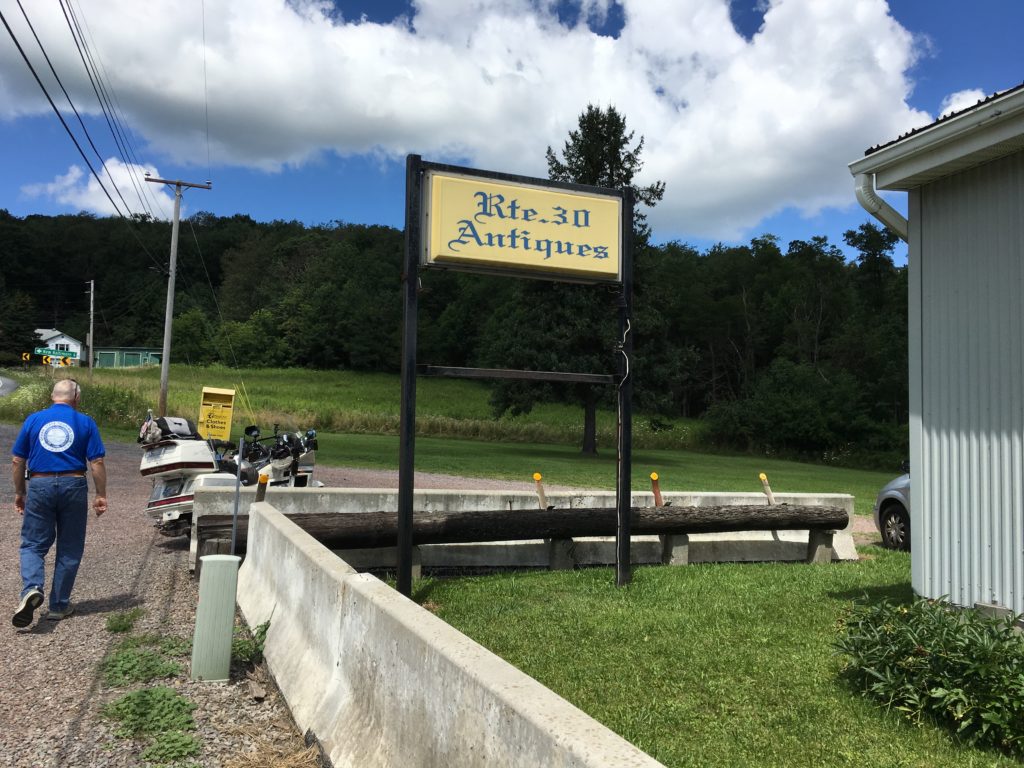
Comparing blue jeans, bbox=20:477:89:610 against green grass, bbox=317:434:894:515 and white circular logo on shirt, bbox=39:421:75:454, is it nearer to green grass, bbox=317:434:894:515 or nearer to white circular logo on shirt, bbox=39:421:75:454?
white circular logo on shirt, bbox=39:421:75:454

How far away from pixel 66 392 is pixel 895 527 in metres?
10.4

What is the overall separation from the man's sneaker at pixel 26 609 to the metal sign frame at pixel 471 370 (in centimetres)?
283

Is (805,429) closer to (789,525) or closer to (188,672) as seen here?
(789,525)

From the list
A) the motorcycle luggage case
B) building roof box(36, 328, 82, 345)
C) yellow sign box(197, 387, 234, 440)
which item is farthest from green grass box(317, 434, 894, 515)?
building roof box(36, 328, 82, 345)

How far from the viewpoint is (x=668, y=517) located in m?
9.21

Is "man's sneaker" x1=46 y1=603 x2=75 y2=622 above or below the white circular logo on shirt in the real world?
below

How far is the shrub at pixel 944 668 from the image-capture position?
3.91 m

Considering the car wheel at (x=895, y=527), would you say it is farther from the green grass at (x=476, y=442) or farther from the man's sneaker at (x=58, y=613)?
the man's sneaker at (x=58, y=613)

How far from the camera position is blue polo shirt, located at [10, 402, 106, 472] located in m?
6.80

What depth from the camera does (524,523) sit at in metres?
8.60

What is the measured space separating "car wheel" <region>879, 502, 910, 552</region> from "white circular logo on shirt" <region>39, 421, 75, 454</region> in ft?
33.6

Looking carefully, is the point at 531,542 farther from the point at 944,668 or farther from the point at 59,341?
the point at 59,341

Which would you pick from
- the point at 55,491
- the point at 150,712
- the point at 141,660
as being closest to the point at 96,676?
the point at 141,660

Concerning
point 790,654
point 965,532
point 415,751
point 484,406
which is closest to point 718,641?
point 790,654
